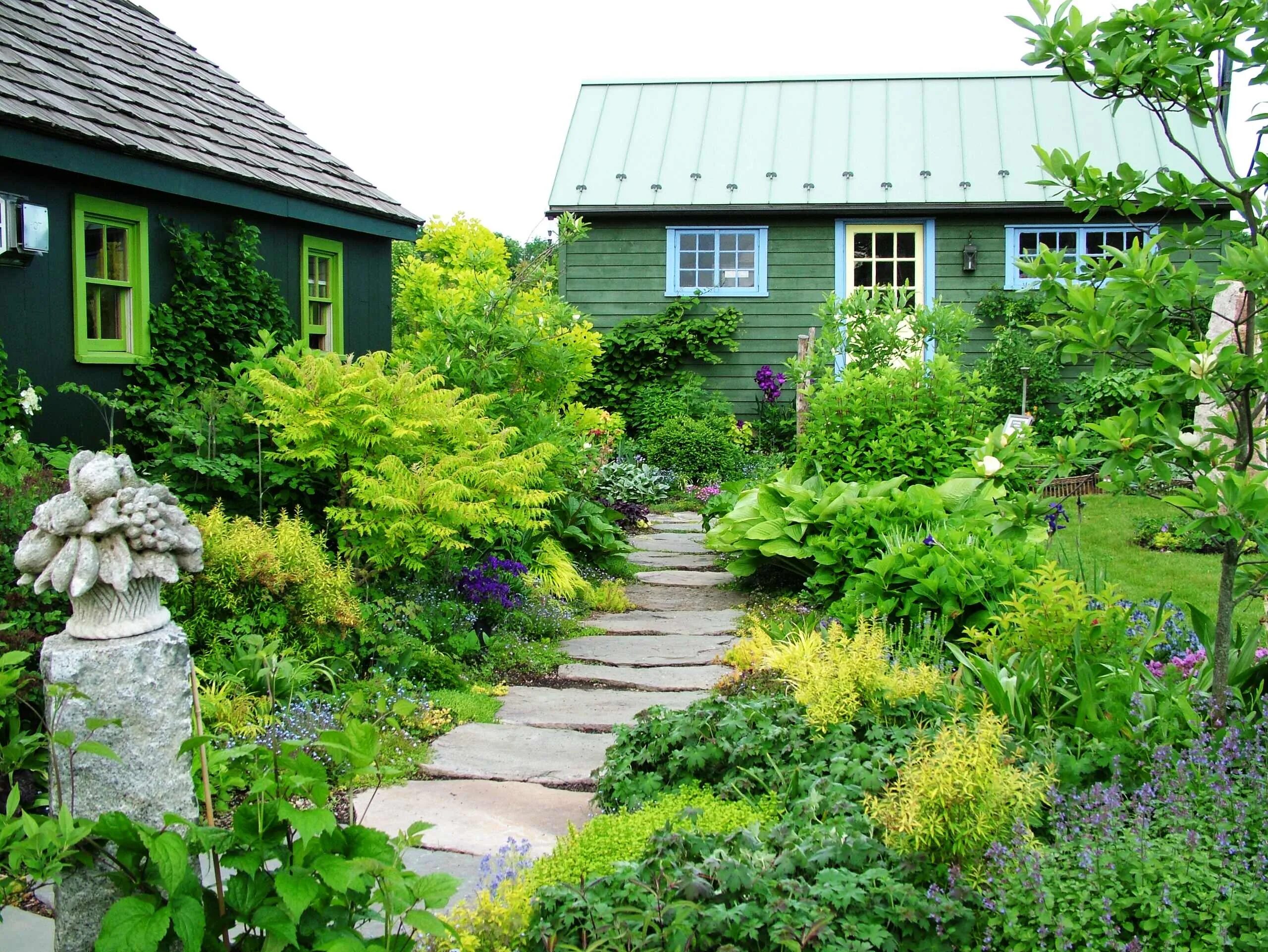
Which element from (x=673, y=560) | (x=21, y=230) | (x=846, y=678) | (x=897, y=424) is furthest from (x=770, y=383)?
(x=846, y=678)

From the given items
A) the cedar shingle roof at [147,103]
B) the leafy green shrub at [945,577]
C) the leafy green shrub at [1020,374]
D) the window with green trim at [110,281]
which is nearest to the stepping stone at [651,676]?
the leafy green shrub at [945,577]

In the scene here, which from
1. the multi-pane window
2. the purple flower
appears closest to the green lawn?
the purple flower

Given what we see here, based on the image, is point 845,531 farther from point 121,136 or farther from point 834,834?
point 121,136

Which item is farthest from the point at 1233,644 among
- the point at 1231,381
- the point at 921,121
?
the point at 921,121

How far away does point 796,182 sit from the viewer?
47.9 feet

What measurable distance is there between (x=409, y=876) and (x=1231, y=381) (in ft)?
9.49

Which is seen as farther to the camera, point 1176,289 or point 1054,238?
point 1054,238

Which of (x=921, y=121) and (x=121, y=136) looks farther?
(x=921, y=121)

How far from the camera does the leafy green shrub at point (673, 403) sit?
45.2ft

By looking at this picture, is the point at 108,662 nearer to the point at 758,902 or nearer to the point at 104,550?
the point at 104,550

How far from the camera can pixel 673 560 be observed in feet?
29.1

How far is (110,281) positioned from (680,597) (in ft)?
14.9

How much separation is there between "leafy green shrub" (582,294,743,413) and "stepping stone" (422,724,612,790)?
9775mm

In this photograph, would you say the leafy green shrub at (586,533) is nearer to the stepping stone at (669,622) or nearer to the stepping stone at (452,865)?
the stepping stone at (669,622)
